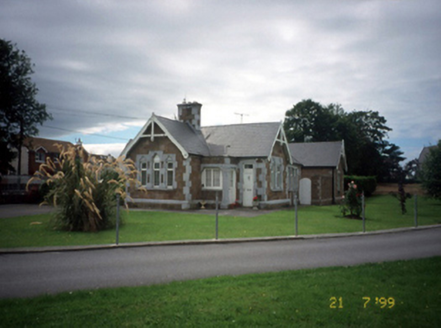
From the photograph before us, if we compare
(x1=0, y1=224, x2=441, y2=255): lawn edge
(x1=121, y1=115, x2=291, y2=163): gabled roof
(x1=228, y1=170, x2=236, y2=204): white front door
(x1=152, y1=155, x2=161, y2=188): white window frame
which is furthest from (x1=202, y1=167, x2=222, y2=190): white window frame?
(x1=0, y1=224, x2=441, y2=255): lawn edge

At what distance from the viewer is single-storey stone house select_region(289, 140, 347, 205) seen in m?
31.2

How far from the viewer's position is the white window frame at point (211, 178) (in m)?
24.8

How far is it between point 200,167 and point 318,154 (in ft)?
48.8

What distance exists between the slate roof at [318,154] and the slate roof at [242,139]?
8721mm

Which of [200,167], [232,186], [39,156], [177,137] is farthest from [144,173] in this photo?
[39,156]

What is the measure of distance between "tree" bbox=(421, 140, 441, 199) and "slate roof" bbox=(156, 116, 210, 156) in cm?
1836

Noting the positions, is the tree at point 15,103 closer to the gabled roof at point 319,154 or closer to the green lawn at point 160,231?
the green lawn at point 160,231

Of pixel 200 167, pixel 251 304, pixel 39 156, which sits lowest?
pixel 251 304

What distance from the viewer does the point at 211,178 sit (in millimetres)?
25094

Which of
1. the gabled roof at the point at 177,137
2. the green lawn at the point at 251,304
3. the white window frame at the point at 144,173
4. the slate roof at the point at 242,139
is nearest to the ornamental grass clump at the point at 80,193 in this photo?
the green lawn at the point at 251,304

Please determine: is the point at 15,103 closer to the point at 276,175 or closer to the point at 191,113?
the point at 191,113

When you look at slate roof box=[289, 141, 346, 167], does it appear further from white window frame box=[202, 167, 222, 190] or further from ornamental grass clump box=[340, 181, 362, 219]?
ornamental grass clump box=[340, 181, 362, 219]

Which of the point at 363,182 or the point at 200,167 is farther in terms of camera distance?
the point at 363,182

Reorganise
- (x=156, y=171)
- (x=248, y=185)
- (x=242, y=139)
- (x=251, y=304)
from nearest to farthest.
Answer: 1. (x=251, y=304)
2. (x=156, y=171)
3. (x=248, y=185)
4. (x=242, y=139)
